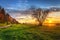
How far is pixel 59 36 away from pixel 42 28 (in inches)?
11.7

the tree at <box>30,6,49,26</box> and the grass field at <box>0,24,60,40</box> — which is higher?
the tree at <box>30,6,49,26</box>

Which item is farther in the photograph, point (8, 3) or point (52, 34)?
point (8, 3)

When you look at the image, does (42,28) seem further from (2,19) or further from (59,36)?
(2,19)

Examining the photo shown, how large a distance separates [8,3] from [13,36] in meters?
0.57

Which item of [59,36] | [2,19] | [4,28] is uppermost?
[2,19]

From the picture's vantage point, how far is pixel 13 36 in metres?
2.23

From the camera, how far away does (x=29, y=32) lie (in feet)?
7.39

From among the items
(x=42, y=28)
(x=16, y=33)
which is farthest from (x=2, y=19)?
(x=42, y=28)

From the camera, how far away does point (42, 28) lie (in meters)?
2.26

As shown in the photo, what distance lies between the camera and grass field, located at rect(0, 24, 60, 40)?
220 cm

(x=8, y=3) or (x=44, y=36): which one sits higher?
(x=8, y=3)

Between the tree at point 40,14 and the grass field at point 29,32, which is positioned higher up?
the tree at point 40,14

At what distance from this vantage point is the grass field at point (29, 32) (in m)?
2.20

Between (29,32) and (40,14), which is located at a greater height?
(40,14)
